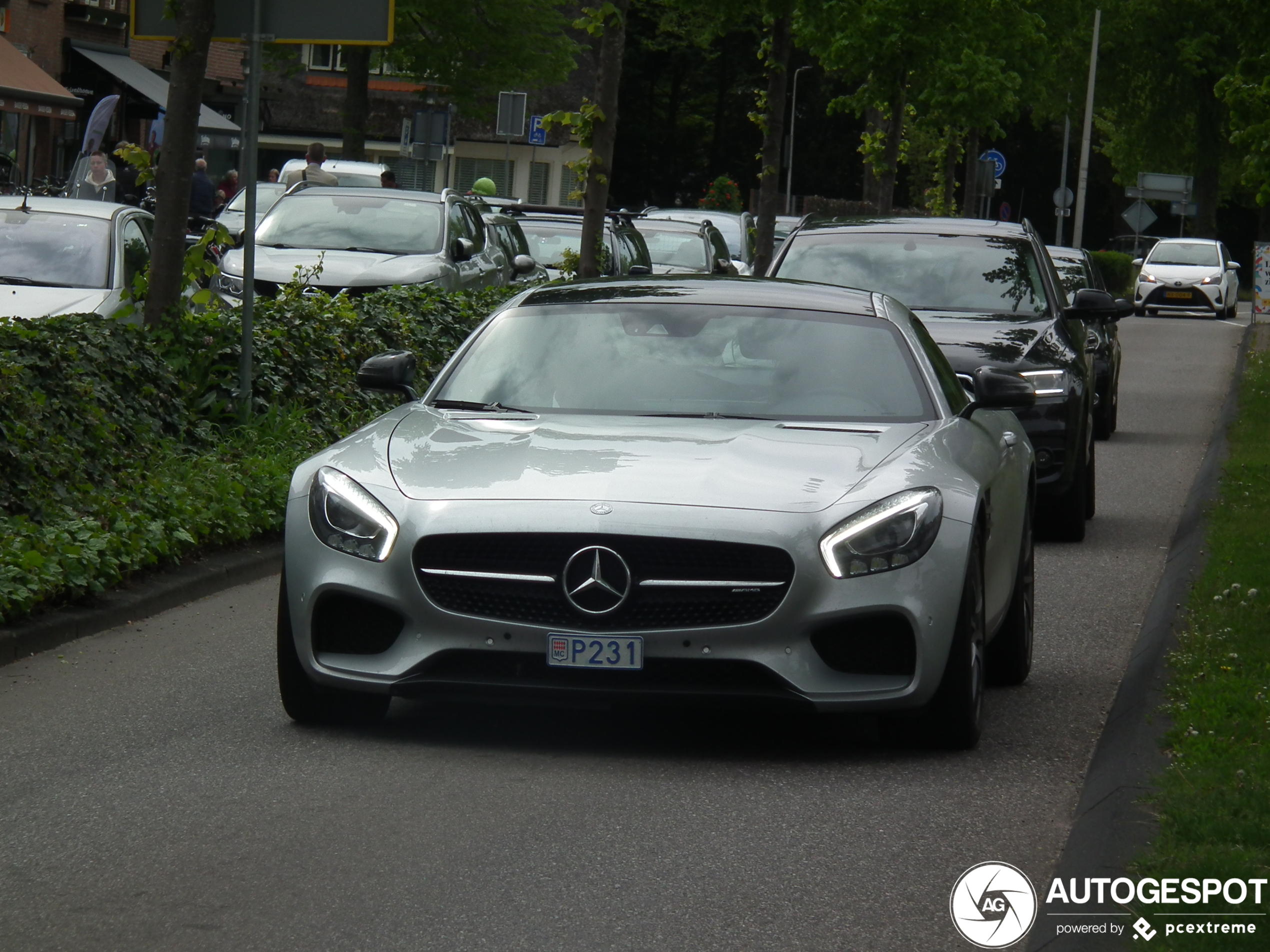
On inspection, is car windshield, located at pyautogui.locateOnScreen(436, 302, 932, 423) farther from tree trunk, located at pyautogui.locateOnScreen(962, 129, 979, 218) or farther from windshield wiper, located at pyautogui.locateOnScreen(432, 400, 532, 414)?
tree trunk, located at pyautogui.locateOnScreen(962, 129, 979, 218)

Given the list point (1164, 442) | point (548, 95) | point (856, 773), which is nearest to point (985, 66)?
point (1164, 442)

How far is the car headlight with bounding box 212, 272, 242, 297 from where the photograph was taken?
1802cm

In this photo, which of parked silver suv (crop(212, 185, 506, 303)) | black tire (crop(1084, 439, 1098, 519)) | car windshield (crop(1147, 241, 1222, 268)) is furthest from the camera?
car windshield (crop(1147, 241, 1222, 268))

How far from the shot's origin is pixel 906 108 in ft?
116

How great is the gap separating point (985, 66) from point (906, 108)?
1.74 meters

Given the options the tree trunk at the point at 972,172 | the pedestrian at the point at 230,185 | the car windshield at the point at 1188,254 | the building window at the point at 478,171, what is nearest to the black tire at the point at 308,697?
the pedestrian at the point at 230,185

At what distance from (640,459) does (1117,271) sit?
58022 millimetres

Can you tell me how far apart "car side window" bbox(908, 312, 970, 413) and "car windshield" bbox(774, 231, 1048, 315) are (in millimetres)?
4580

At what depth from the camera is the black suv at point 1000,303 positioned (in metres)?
11.6

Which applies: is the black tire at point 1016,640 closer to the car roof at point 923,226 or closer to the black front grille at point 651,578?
the black front grille at point 651,578

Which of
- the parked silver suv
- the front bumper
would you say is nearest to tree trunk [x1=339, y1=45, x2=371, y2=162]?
the parked silver suv

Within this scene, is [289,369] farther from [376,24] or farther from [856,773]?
[856,773]

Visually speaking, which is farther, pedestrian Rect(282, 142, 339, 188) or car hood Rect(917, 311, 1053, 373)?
pedestrian Rect(282, 142, 339, 188)

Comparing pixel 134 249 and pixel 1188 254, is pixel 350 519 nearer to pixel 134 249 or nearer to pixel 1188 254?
pixel 134 249
